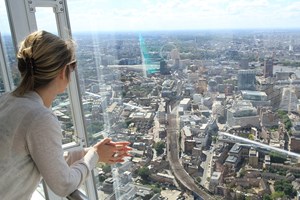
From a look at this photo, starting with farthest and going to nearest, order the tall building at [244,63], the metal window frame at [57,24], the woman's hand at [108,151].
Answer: the metal window frame at [57,24] → the tall building at [244,63] → the woman's hand at [108,151]

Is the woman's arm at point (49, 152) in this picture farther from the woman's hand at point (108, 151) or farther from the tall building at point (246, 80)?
the tall building at point (246, 80)

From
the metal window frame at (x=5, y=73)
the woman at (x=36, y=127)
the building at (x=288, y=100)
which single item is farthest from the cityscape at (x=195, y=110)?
the woman at (x=36, y=127)

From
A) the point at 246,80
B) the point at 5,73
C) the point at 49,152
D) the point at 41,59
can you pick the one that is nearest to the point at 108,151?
the point at 49,152

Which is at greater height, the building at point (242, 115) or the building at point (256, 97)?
the building at point (256, 97)

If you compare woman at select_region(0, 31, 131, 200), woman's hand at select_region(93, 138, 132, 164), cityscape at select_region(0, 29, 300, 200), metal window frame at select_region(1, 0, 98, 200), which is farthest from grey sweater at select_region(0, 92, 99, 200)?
metal window frame at select_region(1, 0, 98, 200)

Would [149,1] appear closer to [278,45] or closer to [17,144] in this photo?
[278,45]
